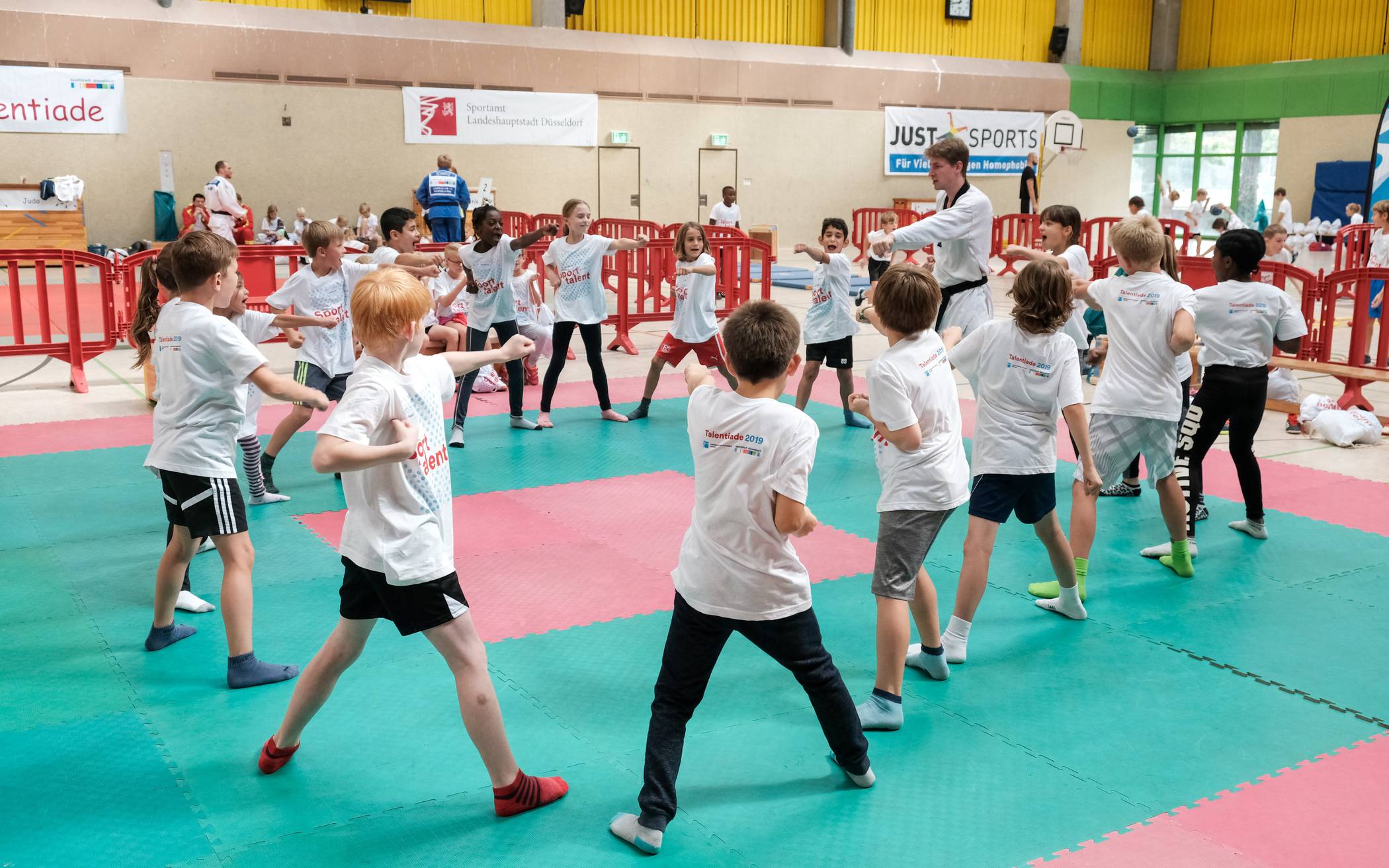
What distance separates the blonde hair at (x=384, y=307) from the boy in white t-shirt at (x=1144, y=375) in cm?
361

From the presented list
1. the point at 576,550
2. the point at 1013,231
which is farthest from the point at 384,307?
the point at 1013,231

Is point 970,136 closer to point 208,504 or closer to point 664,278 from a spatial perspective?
point 664,278

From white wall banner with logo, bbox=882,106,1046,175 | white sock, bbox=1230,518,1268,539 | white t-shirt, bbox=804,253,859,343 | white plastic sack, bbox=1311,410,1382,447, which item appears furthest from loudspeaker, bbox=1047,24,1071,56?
white sock, bbox=1230,518,1268,539

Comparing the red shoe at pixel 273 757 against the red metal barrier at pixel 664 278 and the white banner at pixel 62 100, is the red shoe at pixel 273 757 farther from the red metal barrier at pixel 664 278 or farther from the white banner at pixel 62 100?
the white banner at pixel 62 100

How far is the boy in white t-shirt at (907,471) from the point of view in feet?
13.5

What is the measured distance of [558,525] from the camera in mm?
6840

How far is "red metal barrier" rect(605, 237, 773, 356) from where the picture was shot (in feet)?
45.8

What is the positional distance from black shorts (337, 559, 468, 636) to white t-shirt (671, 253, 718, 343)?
6.11m

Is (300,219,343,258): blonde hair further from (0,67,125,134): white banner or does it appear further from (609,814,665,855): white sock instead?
(0,67,125,134): white banner

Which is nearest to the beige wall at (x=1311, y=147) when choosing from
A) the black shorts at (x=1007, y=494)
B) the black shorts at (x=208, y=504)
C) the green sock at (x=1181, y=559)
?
the green sock at (x=1181, y=559)

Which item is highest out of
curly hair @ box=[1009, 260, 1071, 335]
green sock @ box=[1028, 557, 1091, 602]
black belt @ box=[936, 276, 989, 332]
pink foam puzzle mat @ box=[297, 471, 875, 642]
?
curly hair @ box=[1009, 260, 1071, 335]

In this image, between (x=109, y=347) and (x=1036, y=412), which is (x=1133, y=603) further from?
(x=109, y=347)

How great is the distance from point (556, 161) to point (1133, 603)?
21582 millimetres

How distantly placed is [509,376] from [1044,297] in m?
5.69
